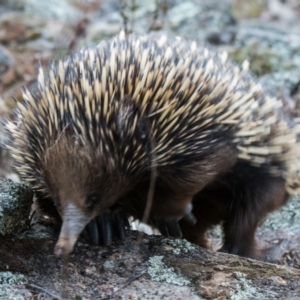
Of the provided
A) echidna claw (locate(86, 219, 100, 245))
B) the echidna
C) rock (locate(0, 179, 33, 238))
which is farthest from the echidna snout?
rock (locate(0, 179, 33, 238))

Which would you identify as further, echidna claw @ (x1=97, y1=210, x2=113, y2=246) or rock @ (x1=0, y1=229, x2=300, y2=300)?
echidna claw @ (x1=97, y1=210, x2=113, y2=246)

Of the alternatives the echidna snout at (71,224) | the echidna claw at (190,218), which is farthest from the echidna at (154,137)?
the echidna claw at (190,218)

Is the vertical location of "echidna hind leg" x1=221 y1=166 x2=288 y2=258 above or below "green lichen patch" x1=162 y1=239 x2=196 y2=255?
above

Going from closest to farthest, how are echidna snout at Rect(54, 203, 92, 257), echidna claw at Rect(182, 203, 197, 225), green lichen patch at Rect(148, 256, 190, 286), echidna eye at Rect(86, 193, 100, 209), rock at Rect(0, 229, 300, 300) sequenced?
echidna snout at Rect(54, 203, 92, 257)
echidna eye at Rect(86, 193, 100, 209)
rock at Rect(0, 229, 300, 300)
green lichen patch at Rect(148, 256, 190, 286)
echidna claw at Rect(182, 203, 197, 225)

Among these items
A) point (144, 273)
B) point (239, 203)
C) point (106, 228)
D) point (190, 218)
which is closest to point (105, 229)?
point (106, 228)

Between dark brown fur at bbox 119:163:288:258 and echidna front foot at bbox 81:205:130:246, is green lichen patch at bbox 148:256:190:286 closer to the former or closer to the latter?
echidna front foot at bbox 81:205:130:246

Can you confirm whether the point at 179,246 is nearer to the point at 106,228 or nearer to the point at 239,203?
the point at 106,228

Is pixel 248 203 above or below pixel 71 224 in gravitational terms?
above
